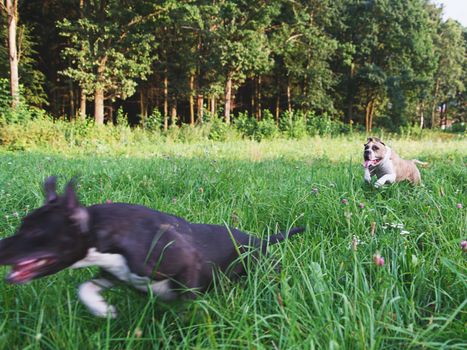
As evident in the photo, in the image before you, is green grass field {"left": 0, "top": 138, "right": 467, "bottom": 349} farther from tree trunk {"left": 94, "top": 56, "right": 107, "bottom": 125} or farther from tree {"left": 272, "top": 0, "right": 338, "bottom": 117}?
tree {"left": 272, "top": 0, "right": 338, "bottom": 117}

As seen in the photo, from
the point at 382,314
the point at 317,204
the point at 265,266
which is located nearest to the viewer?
the point at 382,314

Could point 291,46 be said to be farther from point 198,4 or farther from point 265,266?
point 265,266

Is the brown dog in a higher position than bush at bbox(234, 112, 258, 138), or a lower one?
lower

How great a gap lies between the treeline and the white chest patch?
1251cm

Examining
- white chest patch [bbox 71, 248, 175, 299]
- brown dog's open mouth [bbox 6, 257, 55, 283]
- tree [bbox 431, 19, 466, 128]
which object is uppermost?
tree [bbox 431, 19, 466, 128]

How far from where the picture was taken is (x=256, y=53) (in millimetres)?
17469

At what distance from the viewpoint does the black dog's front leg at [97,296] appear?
3.97 ft

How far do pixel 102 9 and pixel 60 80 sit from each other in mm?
9663

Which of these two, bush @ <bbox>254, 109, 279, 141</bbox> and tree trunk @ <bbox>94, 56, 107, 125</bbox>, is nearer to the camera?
tree trunk @ <bbox>94, 56, 107, 125</bbox>

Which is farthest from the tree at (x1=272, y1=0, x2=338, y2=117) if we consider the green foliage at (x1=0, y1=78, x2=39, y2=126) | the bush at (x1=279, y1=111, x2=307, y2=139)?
the green foliage at (x1=0, y1=78, x2=39, y2=126)

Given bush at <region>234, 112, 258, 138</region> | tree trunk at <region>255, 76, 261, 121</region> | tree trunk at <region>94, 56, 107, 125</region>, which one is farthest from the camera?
tree trunk at <region>255, 76, 261, 121</region>

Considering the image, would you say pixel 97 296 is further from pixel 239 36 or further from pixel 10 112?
pixel 239 36

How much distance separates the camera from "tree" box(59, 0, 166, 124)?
14492mm

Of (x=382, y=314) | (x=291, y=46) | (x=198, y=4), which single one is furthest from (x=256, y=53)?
(x=382, y=314)
